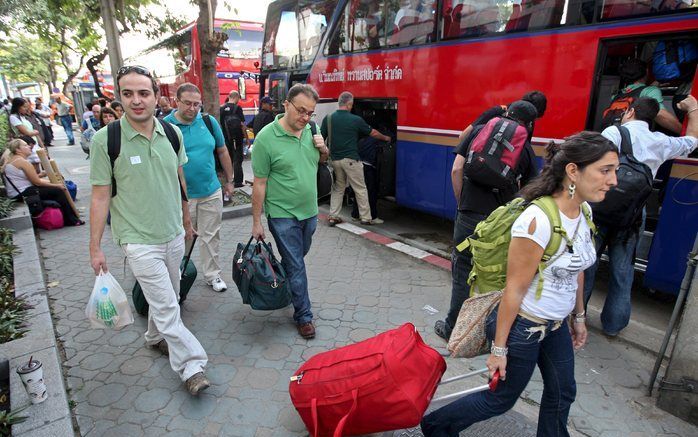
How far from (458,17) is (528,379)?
4.21 m

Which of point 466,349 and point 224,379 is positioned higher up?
point 466,349

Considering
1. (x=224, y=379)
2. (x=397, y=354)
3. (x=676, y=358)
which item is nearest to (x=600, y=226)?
(x=676, y=358)

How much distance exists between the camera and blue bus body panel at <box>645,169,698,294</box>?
339cm

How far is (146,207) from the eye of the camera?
8.32 ft

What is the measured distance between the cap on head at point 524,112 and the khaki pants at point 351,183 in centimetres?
329

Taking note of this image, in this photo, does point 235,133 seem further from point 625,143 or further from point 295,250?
point 625,143

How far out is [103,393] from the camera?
9.30 ft

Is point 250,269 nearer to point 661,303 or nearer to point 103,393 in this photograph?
point 103,393

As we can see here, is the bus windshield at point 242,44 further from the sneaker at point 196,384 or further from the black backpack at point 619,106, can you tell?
the sneaker at point 196,384

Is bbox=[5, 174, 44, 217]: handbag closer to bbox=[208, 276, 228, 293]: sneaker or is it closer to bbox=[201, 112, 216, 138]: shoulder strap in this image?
bbox=[208, 276, 228, 293]: sneaker

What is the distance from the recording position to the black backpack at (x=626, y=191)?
2.99m

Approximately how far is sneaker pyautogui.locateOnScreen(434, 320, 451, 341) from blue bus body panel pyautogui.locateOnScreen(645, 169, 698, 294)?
189cm

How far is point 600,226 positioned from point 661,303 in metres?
1.67

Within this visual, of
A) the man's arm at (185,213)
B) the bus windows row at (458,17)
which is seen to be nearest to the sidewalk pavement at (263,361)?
the man's arm at (185,213)
